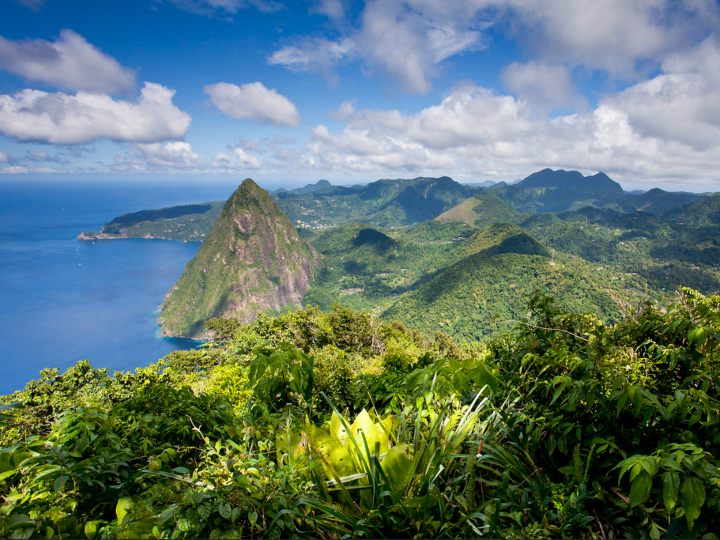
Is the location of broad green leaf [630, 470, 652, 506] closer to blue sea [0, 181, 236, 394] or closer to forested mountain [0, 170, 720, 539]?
forested mountain [0, 170, 720, 539]

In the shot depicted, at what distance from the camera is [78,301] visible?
9719 centimetres

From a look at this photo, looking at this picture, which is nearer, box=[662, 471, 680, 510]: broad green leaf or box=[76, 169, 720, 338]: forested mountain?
box=[662, 471, 680, 510]: broad green leaf

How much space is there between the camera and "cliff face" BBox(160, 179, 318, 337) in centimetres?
10831

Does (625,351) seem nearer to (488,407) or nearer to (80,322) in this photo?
(488,407)

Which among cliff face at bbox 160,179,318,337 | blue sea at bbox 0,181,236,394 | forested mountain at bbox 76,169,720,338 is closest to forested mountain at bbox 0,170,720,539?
forested mountain at bbox 76,169,720,338

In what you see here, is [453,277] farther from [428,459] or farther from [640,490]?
[640,490]

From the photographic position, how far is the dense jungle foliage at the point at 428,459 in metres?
1.22

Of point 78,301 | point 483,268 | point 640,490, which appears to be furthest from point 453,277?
point 78,301

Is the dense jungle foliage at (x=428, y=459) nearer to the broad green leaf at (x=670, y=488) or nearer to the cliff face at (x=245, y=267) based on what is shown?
the broad green leaf at (x=670, y=488)

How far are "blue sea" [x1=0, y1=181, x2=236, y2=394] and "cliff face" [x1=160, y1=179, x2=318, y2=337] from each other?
443 inches

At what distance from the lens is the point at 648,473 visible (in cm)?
114

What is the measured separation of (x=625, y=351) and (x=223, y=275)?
124m

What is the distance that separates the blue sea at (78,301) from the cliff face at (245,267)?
11240mm

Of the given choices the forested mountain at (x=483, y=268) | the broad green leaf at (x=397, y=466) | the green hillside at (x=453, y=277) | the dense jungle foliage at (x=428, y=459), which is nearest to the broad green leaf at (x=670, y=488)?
the dense jungle foliage at (x=428, y=459)
